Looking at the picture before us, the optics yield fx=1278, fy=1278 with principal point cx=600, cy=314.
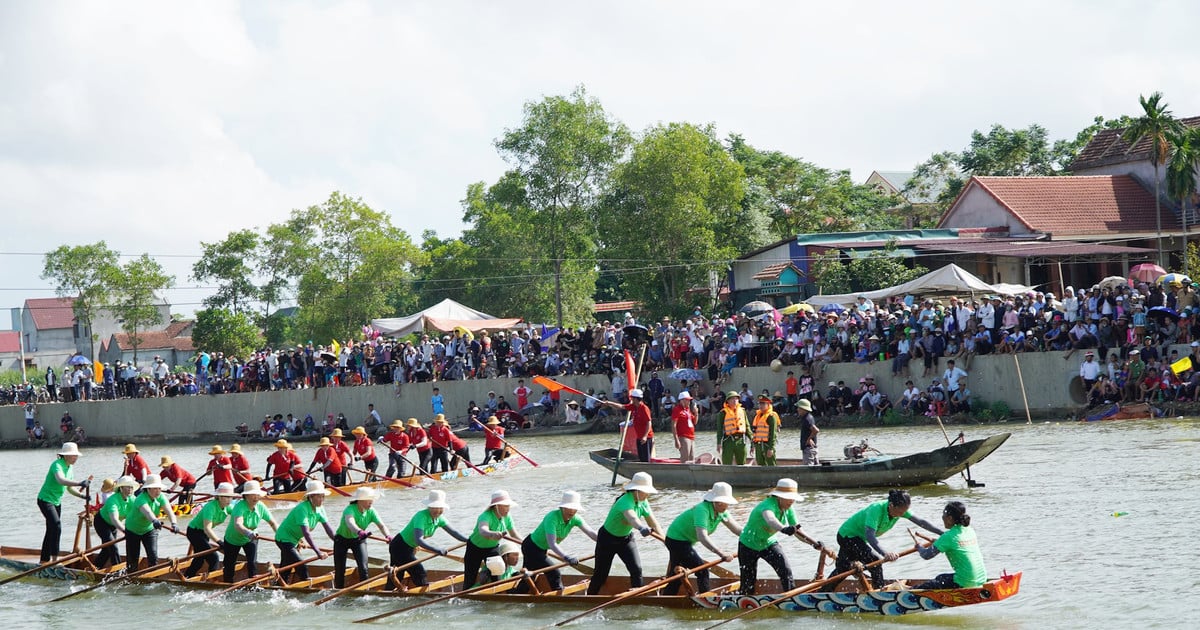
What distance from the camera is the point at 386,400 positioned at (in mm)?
41906

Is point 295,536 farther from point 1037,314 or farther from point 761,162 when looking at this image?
point 761,162

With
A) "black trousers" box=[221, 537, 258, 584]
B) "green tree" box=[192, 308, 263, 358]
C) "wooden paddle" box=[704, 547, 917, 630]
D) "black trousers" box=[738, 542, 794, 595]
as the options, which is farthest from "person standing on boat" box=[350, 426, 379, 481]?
"green tree" box=[192, 308, 263, 358]

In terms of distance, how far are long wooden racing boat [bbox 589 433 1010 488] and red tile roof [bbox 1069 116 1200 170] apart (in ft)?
98.5

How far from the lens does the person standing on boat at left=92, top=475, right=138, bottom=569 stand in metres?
A: 17.6

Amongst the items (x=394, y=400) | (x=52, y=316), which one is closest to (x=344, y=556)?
(x=394, y=400)

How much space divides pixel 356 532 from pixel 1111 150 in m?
41.8

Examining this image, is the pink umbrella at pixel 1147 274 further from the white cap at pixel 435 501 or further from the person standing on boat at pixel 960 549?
the white cap at pixel 435 501

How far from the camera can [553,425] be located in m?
38.1

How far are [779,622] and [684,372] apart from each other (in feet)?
69.8

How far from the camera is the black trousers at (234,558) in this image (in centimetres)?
1608

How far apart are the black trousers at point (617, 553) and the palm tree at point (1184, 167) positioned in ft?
108

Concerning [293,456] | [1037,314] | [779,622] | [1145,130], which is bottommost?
[779,622]

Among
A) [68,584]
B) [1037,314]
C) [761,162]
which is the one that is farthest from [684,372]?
[761,162]

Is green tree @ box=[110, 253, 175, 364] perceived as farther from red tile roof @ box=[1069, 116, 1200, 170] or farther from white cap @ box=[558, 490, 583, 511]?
white cap @ box=[558, 490, 583, 511]
